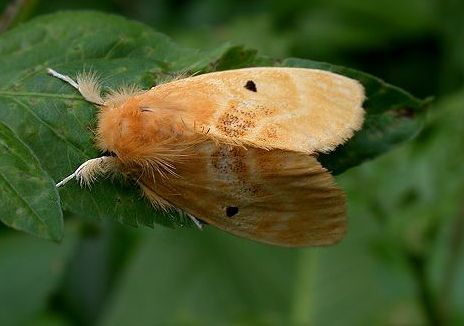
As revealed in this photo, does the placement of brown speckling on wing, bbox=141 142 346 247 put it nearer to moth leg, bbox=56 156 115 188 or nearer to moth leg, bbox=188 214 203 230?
moth leg, bbox=188 214 203 230

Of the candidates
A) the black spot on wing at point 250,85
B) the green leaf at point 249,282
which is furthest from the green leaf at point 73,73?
the green leaf at point 249,282

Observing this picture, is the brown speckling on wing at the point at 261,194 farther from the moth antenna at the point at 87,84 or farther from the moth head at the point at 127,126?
the moth antenna at the point at 87,84

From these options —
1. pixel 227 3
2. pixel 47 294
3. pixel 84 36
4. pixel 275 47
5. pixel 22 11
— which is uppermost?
pixel 227 3

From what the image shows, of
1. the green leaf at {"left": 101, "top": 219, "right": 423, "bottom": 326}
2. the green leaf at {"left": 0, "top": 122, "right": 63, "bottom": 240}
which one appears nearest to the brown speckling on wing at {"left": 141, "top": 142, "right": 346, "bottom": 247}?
the green leaf at {"left": 0, "top": 122, "right": 63, "bottom": 240}

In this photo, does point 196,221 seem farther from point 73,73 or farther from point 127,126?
point 73,73

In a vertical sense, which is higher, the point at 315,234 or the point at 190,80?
the point at 190,80

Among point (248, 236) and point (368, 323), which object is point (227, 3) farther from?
point (248, 236)

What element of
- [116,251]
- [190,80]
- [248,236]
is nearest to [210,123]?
[190,80]

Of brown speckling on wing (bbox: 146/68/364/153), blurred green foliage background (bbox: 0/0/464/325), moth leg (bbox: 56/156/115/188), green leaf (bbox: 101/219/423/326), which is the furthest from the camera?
green leaf (bbox: 101/219/423/326)
